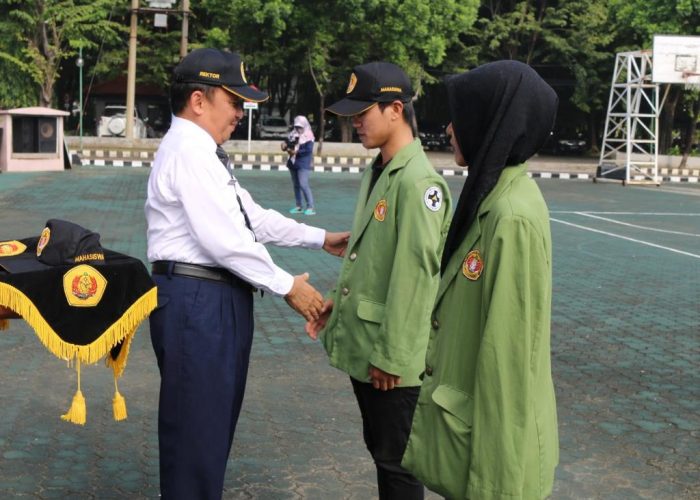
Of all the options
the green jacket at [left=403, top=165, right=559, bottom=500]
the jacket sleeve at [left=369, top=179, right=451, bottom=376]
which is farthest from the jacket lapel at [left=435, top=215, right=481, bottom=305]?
the jacket sleeve at [left=369, top=179, right=451, bottom=376]

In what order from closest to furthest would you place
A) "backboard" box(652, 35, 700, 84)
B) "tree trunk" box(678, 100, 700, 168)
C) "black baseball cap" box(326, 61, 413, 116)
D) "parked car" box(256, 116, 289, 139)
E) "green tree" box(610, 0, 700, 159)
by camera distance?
"black baseball cap" box(326, 61, 413, 116) → "backboard" box(652, 35, 700, 84) → "tree trunk" box(678, 100, 700, 168) → "green tree" box(610, 0, 700, 159) → "parked car" box(256, 116, 289, 139)

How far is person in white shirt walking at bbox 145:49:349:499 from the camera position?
3.40m

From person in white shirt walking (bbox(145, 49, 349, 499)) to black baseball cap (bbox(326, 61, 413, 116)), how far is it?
0.37m

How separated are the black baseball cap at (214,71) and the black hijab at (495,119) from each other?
115cm

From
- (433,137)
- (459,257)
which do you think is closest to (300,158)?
(459,257)

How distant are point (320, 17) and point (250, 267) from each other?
39419mm

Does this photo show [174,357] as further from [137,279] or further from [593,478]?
[593,478]

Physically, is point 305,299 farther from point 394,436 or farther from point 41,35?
point 41,35

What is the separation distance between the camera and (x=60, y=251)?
3.54 metres

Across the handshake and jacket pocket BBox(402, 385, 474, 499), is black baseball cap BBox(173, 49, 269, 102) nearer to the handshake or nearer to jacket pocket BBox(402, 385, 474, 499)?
the handshake

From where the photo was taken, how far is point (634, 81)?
97.3 ft

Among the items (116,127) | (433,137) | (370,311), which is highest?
(370,311)

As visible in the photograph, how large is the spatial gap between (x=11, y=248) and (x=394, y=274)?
54.6 inches

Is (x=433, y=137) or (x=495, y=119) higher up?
(x=495, y=119)
